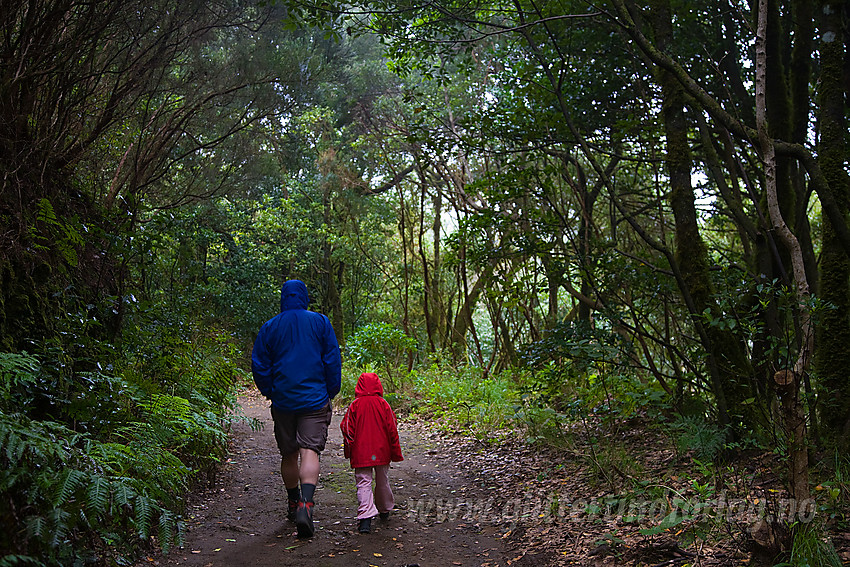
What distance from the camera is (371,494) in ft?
17.1

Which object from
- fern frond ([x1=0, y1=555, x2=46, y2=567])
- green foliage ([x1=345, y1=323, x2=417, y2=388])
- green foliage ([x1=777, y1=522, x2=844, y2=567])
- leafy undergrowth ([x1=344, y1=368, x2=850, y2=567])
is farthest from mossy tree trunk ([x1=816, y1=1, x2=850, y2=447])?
green foliage ([x1=345, y1=323, x2=417, y2=388])

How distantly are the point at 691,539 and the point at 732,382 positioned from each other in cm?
216

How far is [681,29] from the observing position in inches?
332

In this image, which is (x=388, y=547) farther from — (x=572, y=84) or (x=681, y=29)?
(x=681, y=29)

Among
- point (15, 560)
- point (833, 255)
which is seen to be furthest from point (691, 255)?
point (15, 560)

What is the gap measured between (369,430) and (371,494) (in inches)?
20.7

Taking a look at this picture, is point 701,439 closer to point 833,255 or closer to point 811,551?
point 833,255

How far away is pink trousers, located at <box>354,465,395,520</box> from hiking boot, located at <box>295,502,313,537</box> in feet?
1.48

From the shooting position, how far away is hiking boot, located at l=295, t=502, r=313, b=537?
15.7ft

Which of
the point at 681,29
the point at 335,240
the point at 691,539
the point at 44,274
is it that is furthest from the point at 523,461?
the point at 335,240

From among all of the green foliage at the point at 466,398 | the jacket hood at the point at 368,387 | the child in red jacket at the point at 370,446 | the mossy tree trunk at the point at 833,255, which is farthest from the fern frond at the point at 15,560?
the green foliage at the point at 466,398

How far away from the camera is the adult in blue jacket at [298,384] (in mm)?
5035

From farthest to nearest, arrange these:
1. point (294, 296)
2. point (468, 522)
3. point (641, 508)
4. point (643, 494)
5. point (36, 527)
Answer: point (468, 522) → point (294, 296) → point (643, 494) → point (641, 508) → point (36, 527)

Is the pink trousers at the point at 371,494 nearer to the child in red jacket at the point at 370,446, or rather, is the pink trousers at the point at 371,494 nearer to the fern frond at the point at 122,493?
the child in red jacket at the point at 370,446
